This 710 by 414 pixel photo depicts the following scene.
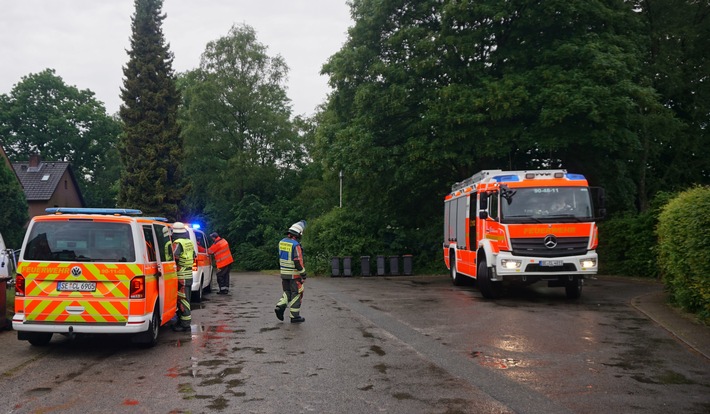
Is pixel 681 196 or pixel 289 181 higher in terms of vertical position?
Result: pixel 289 181

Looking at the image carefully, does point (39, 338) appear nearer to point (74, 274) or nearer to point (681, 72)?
point (74, 274)

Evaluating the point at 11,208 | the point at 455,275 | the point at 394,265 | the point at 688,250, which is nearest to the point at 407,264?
the point at 394,265

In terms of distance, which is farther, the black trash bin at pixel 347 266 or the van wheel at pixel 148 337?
the black trash bin at pixel 347 266

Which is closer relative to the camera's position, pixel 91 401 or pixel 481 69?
pixel 91 401

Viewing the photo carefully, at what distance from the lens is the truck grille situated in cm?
1481

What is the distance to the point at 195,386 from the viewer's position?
7.04 meters

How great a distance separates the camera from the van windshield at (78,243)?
29.4 feet

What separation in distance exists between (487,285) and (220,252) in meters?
7.47

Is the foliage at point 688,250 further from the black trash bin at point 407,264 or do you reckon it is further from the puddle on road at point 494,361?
the black trash bin at point 407,264

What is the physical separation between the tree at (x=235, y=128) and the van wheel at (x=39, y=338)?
41.2 meters

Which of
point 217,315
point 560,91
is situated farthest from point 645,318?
point 560,91

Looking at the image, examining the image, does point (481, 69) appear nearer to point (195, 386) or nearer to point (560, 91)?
point (560, 91)

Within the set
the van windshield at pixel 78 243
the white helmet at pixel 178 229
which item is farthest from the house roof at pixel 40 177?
the van windshield at pixel 78 243

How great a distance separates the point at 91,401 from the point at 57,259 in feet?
10.1
